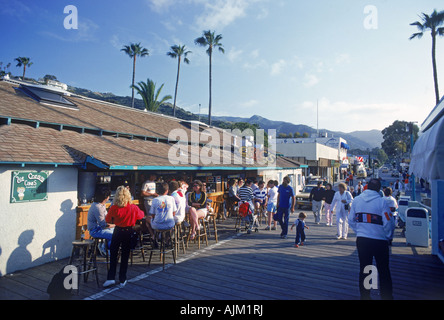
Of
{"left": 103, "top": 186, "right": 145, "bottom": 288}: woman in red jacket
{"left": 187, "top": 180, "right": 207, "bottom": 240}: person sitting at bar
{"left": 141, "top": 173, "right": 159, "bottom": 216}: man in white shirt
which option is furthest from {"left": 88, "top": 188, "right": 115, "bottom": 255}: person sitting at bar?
{"left": 141, "top": 173, "right": 159, "bottom": 216}: man in white shirt

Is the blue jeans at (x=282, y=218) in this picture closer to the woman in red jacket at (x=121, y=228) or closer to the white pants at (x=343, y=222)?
the white pants at (x=343, y=222)

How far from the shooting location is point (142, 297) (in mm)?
4734

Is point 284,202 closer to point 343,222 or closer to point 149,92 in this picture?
point 343,222

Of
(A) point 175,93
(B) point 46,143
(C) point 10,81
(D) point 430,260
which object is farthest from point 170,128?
(A) point 175,93

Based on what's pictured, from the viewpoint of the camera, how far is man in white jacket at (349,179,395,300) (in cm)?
418

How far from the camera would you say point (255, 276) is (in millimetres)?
5750

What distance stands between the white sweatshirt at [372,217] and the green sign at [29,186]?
22.7ft

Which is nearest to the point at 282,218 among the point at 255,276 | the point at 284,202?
the point at 284,202

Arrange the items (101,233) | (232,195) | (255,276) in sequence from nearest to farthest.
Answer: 1. (255,276)
2. (101,233)
3. (232,195)

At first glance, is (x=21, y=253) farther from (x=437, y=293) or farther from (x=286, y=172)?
(x=286, y=172)

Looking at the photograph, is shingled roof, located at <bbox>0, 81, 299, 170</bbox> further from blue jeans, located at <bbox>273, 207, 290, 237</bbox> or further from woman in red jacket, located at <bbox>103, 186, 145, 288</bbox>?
blue jeans, located at <bbox>273, 207, 290, 237</bbox>

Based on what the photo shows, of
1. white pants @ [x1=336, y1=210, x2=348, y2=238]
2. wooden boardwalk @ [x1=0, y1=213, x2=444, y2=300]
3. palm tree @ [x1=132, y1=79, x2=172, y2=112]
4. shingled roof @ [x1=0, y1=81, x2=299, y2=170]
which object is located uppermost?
palm tree @ [x1=132, y1=79, x2=172, y2=112]

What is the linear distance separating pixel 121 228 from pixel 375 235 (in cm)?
450

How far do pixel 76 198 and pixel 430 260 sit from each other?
9.53 metres
